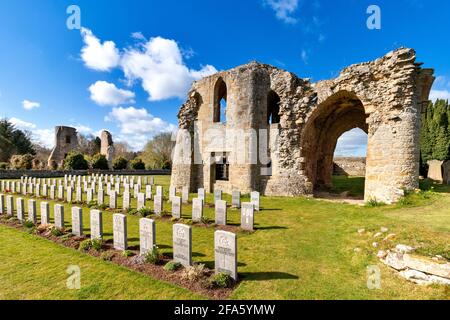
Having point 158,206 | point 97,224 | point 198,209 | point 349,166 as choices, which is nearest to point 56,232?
point 97,224

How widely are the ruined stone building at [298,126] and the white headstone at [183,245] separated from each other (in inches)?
404

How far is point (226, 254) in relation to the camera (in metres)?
5.09

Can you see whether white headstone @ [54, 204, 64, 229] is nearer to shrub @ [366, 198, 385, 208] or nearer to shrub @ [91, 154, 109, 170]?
shrub @ [366, 198, 385, 208]

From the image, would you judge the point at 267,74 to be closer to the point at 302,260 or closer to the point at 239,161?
the point at 239,161

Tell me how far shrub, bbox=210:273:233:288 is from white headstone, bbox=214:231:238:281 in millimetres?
143

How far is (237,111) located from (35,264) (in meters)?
13.5

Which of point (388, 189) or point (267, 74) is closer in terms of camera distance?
point (388, 189)

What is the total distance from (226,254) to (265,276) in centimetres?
102

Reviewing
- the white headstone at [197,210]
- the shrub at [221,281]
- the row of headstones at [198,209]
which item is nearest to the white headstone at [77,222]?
the row of headstones at [198,209]

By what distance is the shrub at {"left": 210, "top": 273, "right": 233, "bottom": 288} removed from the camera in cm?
471

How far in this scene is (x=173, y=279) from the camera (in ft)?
16.4

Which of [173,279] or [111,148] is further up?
[111,148]

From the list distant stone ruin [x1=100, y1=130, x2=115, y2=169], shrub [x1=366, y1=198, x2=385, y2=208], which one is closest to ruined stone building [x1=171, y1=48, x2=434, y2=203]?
shrub [x1=366, y1=198, x2=385, y2=208]
